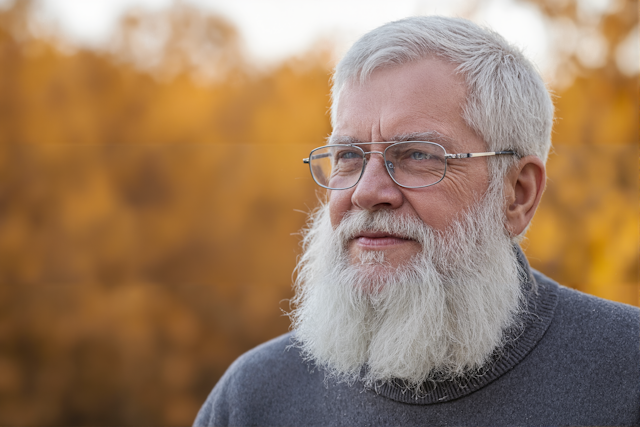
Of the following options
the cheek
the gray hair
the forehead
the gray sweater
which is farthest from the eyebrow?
the gray sweater

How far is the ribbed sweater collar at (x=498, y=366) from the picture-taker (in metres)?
1.78

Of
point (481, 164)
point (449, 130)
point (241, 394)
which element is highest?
point (449, 130)

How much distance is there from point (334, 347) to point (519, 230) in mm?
841

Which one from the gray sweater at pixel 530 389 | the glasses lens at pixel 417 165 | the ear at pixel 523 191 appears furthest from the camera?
the ear at pixel 523 191

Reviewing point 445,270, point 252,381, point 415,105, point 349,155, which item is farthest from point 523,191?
point 252,381

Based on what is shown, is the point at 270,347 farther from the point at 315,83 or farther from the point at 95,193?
the point at 95,193

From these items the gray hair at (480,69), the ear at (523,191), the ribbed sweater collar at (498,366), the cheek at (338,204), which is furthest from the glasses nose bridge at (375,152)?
the ribbed sweater collar at (498,366)

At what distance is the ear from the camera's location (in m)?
1.96

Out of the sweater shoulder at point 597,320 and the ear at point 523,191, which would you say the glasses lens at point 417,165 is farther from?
the sweater shoulder at point 597,320

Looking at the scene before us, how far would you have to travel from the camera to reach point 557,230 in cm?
461

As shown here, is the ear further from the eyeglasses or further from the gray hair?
the eyeglasses

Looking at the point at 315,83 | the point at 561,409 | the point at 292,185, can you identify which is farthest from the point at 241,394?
the point at 315,83

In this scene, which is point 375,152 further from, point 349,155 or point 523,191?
point 523,191

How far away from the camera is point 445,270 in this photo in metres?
1.86
